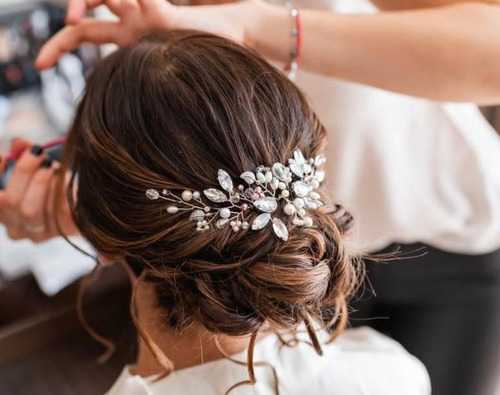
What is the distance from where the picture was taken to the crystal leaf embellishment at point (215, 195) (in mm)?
633

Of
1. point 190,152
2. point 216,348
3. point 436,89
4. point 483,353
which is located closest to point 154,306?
point 216,348

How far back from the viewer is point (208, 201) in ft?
2.10

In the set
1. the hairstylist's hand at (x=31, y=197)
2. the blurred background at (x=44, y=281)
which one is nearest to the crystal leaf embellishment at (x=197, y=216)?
the hairstylist's hand at (x=31, y=197)

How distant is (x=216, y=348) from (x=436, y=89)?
42 cm

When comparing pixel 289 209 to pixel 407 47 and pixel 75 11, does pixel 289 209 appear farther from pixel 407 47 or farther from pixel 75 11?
pixel 75 11

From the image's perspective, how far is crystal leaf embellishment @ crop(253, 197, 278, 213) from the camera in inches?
24.8

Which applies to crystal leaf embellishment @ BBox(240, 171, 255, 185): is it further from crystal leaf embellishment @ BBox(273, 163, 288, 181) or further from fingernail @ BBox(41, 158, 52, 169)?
fingernail @ BBox(41, 158, 52, 169)

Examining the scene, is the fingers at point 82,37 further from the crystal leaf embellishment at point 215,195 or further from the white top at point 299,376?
the white top at point 299,376

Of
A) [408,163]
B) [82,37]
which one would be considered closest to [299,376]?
[408,163]

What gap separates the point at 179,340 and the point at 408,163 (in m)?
0.49

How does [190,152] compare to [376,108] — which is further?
[376,108]

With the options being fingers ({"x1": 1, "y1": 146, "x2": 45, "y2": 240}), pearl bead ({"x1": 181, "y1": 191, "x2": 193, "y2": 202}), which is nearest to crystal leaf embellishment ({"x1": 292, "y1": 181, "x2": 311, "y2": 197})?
pearl bead ({"x1": 181, "y1": 191, "x2": 193, "y2": 202})

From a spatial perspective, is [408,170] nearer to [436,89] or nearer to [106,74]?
[436,89]

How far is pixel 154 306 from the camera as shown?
0.76 metres
